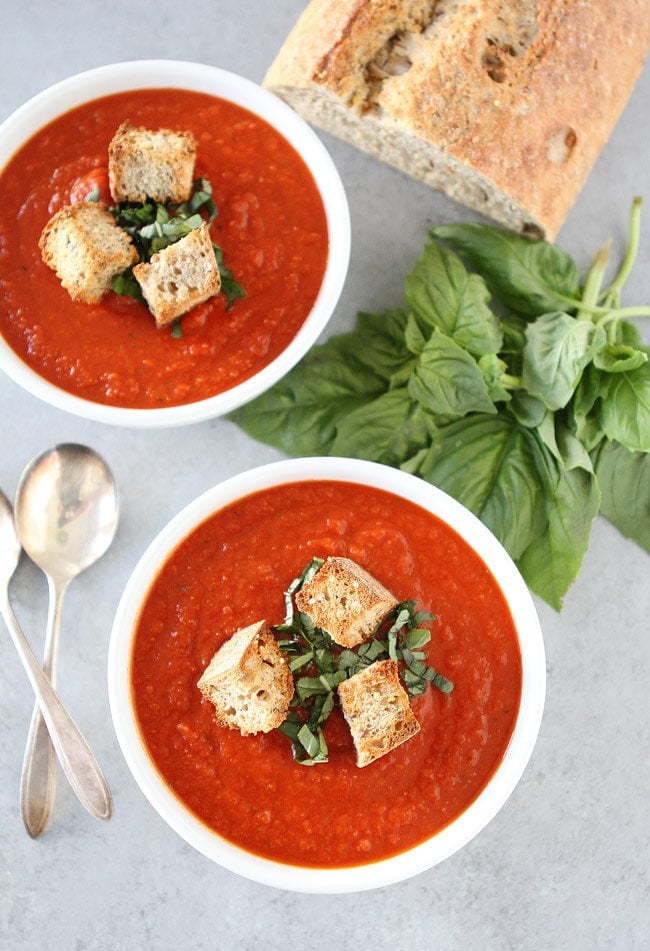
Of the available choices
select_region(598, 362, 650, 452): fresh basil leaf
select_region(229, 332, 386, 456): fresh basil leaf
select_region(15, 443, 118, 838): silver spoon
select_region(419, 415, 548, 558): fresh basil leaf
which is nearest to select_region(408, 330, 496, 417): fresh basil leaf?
select_region(419, 415, 548, 558): fresh basil leaf

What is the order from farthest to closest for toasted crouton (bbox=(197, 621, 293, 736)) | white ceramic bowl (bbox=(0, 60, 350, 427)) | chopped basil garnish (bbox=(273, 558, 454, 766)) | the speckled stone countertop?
the speckled stone countertop, white ceramic bowl (bbox=(0, 60, 350, 427)), chopped basil garnish (bbox=(273, 558, 454, 766)), toasted crouton (bbox=(197, 621, 293, 736))

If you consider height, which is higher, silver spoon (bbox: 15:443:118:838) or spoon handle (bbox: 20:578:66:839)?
silver spoon (bbox: 15:443:118:838)

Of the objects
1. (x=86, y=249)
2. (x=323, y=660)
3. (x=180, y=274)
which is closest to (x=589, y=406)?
(x=323, y=660)

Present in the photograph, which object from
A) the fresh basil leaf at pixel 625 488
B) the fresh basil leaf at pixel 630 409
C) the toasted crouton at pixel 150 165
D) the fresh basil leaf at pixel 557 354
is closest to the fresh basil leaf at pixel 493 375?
the fresh basil leaf at pixel 557 354

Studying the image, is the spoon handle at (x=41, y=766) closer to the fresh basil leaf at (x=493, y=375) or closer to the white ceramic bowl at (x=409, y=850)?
the white ceramic bowl at (x=409, y=850)

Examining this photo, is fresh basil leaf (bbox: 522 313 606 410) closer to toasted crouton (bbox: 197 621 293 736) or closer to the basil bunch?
the basil bunch

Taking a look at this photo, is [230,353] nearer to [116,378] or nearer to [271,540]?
[116,378]

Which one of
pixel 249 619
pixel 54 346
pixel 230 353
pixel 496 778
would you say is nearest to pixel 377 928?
pixel 496 778
